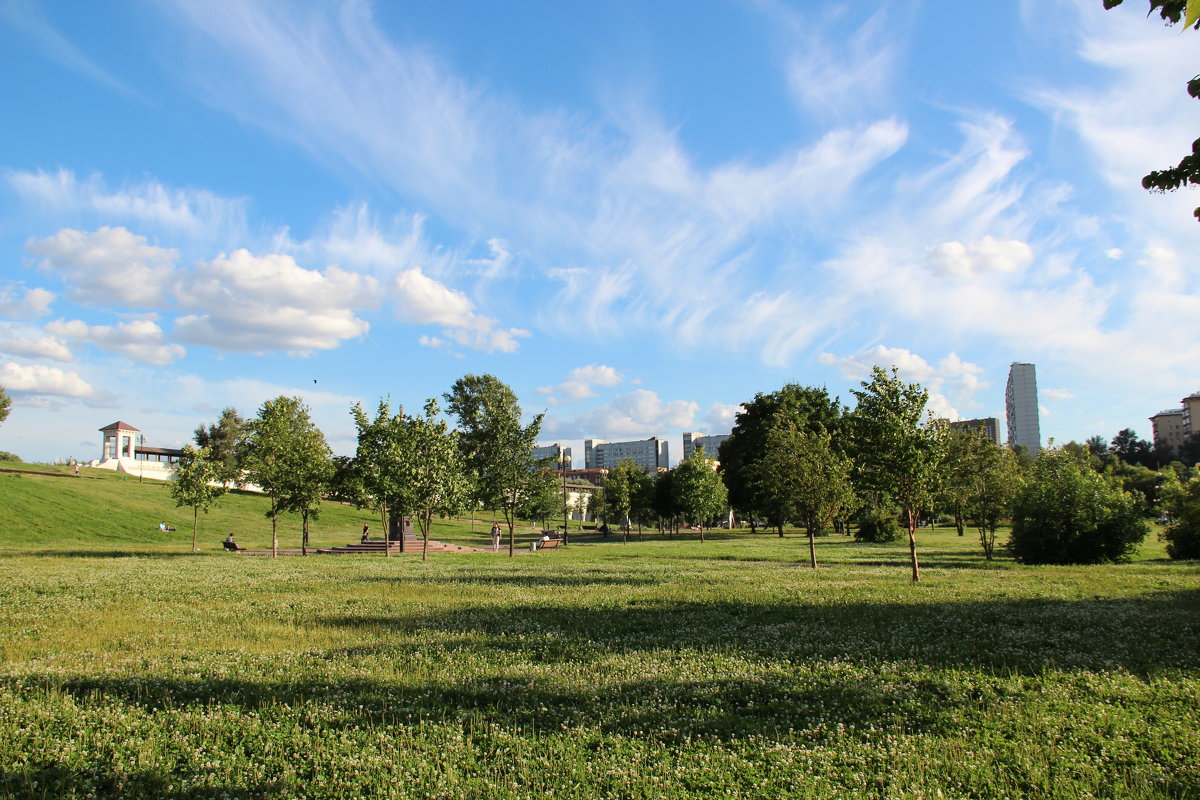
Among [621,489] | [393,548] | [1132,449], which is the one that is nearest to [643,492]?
[621,489]

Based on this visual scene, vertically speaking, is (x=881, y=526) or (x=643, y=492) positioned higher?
(x=643, y=492)

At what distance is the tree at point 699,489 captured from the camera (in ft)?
215

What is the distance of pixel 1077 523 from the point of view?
31.6m

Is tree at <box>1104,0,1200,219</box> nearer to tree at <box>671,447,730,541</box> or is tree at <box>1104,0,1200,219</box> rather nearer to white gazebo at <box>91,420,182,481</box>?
tree at <box>671,447,730,541</box>

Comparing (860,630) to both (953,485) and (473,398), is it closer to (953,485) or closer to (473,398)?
Answer: (953,485)

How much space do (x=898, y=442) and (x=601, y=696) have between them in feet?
61.5

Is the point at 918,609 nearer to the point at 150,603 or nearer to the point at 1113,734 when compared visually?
the point at 1113,734

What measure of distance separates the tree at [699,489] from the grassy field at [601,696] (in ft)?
154

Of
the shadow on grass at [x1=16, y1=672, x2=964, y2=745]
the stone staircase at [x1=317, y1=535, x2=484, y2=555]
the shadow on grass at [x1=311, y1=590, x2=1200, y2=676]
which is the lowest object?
the stone staircase at [x1=317, y1=535, x2=484, y2=555]

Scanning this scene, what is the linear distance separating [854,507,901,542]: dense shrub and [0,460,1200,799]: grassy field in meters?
39.1

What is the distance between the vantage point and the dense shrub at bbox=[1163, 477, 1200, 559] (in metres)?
31.6

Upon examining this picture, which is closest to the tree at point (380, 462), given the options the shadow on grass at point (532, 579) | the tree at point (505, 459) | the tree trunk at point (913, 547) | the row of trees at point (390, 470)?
the row of trees at point (390, 470)

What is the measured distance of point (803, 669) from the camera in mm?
9914

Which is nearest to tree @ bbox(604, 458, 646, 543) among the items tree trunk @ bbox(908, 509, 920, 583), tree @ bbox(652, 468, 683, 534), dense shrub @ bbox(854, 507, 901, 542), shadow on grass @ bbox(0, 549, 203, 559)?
tree @ bbox(652, 468, 683, 534)
